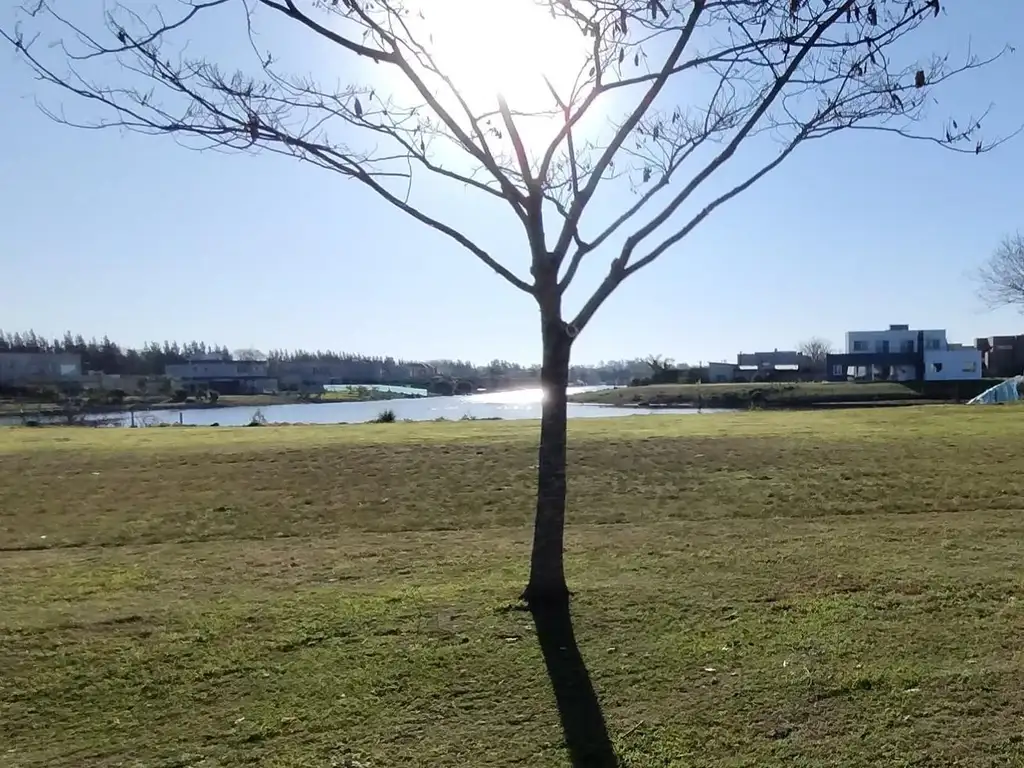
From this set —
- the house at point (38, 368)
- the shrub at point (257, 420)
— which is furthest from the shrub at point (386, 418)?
the house at point (38, 368)

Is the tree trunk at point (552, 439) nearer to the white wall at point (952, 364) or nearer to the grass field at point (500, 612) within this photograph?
the grass field at point (500, 612)

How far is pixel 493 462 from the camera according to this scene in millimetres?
13211

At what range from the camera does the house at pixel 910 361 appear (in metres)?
62.7

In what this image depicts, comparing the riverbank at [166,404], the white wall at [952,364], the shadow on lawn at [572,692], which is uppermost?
the white wall at [952,364]

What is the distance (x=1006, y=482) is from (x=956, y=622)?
684cm

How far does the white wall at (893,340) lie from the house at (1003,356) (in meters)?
7.24

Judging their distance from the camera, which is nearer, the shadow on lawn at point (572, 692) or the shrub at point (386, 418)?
the shadow on lawn at point (572, 692)

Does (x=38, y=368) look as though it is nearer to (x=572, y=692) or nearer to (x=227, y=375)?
Result: (x=227, y=375)

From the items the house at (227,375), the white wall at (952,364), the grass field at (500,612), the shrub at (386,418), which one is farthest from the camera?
the house at (227,375)

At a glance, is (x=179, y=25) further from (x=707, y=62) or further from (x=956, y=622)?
(x=956, y=622)

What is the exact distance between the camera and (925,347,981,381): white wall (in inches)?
2456

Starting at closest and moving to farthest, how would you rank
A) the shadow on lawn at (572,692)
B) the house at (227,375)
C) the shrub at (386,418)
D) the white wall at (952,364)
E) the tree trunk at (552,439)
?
the shadow on lawn at (572,692), the tree trunk at (552,439), the shrub at (386,418), the white wall at (952,364), the house at (227,375)

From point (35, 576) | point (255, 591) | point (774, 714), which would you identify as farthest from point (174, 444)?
point (774, 714)

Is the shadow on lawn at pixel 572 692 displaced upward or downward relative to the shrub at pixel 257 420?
downward
